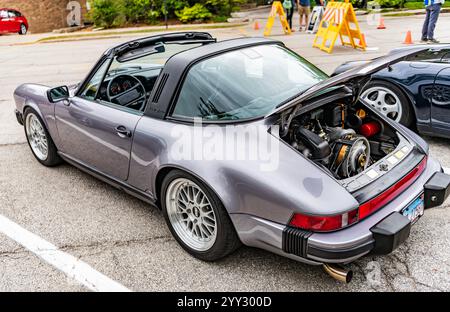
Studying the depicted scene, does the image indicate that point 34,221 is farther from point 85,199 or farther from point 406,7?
point 406,7

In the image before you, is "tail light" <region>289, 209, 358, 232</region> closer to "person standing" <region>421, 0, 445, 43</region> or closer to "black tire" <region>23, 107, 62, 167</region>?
"black tire" <region>23, 107, 62, 167</region>

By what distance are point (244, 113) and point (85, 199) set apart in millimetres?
1920

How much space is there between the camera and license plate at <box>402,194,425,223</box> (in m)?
2.87

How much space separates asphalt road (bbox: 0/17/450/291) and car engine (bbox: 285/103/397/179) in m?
0.65

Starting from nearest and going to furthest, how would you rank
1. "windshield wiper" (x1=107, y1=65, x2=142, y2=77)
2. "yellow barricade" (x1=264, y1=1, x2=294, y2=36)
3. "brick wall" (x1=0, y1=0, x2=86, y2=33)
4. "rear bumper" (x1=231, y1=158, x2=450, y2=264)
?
"rear bumper" (x1=231, y1=158, x2=450, y2=264) < "windshield wiper" (x1=107, y1=65, x2=142, y2=77) < "yellow barricade" (x1=264, y1=1, x2=294, y2=36) < "brick wall" (x1=0, y1=0, x2=86, y2=33)

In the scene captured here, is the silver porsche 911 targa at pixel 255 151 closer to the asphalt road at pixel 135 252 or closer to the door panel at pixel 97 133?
the door panel at pixel 97 133

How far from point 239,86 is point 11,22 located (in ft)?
77.2

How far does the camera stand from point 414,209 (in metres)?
2.96

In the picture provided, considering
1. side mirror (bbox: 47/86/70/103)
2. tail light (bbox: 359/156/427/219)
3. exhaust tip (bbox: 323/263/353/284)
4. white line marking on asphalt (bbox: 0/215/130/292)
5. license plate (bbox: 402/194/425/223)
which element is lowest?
white line marking on asphalt (bbox: 0/215/130/292)

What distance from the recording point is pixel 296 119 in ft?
10.7

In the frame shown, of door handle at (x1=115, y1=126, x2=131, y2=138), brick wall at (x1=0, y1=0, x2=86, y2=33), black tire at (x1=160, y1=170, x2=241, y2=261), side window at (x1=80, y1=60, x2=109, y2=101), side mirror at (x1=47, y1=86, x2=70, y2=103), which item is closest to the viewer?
black tire at (x1=160, y1=170, x2=241, y2=261)

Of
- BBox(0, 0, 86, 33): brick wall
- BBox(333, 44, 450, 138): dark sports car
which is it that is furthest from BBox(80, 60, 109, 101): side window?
BBox(0, 0, 86, 33): brick wall

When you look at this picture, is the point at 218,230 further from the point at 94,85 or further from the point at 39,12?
the point at 39,12

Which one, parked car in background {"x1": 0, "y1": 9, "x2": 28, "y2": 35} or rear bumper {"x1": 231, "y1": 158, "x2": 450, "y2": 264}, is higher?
parked car in background {"x1": 0, "y1": 9, "x2": 28, "y2": 35}
